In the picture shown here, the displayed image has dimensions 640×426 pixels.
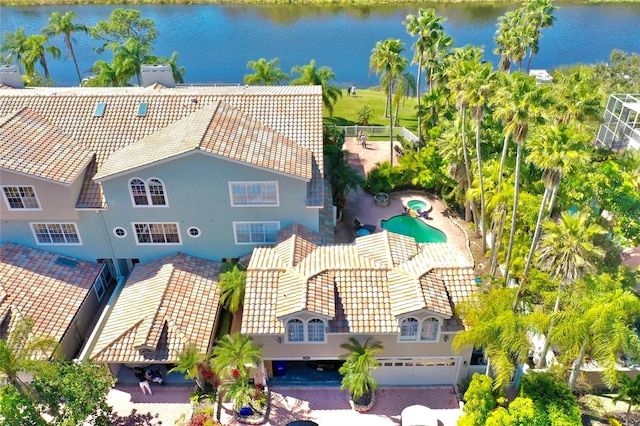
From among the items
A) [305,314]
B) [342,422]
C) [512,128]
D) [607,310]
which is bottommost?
[342,422]

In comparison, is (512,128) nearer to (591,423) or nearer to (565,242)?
(565,242)

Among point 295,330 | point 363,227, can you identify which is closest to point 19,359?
point 295,330

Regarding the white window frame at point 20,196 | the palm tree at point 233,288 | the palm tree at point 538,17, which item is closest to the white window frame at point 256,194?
the palm tree at point 233,288

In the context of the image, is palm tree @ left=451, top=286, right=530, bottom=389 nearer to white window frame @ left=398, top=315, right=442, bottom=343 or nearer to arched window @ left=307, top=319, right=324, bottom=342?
white window frame @ left=398, top=315, right=442, bottom=343

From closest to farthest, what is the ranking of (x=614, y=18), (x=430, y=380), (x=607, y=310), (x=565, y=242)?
(x=607, y=310) < (x=565, y=242) < (x=430, y=380) < (x=614, y=18)

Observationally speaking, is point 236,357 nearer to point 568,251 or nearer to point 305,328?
point 305,328

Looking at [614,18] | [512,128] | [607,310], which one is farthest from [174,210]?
[614,18]

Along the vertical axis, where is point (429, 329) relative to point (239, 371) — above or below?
above
